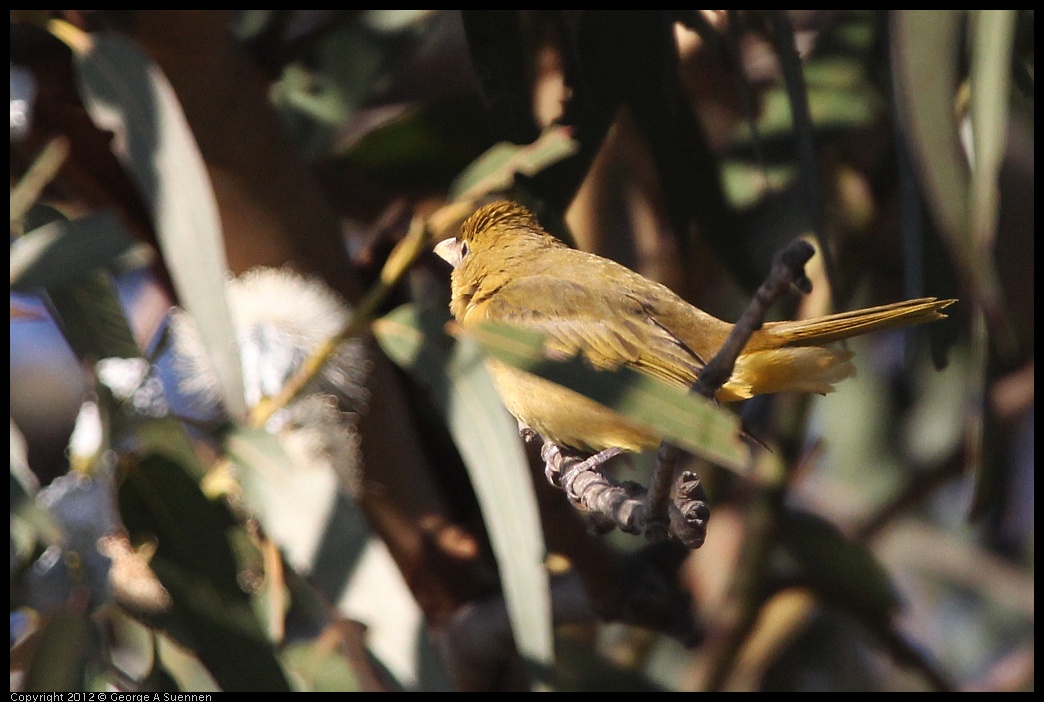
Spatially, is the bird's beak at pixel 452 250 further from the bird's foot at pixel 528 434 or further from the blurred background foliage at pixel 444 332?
the bird's foot at pixel 528 434

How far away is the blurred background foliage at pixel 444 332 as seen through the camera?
1.82 m

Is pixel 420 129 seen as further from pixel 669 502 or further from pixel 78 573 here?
pixel 669 502

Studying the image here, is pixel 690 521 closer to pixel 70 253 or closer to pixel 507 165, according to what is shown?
pixel 507 165

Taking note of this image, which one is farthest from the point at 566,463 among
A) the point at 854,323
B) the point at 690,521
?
the point at 690,521

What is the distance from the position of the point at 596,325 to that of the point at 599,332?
0.01 metres

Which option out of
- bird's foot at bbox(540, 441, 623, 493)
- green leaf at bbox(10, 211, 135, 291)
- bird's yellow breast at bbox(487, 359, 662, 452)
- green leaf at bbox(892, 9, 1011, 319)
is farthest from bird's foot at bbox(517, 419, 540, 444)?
green leaf at bbox(892, 9, 1011, 319)

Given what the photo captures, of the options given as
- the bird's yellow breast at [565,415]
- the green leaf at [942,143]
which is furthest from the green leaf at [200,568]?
the green leaf at [942,143]

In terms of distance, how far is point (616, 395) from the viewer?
1.46 m

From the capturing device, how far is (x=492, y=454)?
1.73m

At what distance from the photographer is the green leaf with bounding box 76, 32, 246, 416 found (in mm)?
1602

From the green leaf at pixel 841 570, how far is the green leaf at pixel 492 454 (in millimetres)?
1860

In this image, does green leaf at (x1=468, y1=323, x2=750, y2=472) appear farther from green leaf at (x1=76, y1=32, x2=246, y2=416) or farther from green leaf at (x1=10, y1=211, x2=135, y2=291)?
green leaf at (x1=10, y1=211, x2=135, y2=291)

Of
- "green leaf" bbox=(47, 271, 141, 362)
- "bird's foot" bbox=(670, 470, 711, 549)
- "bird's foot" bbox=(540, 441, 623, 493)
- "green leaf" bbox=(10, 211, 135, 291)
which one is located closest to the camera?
"bird's foot" bbox=(670, 470, 711, 549)
